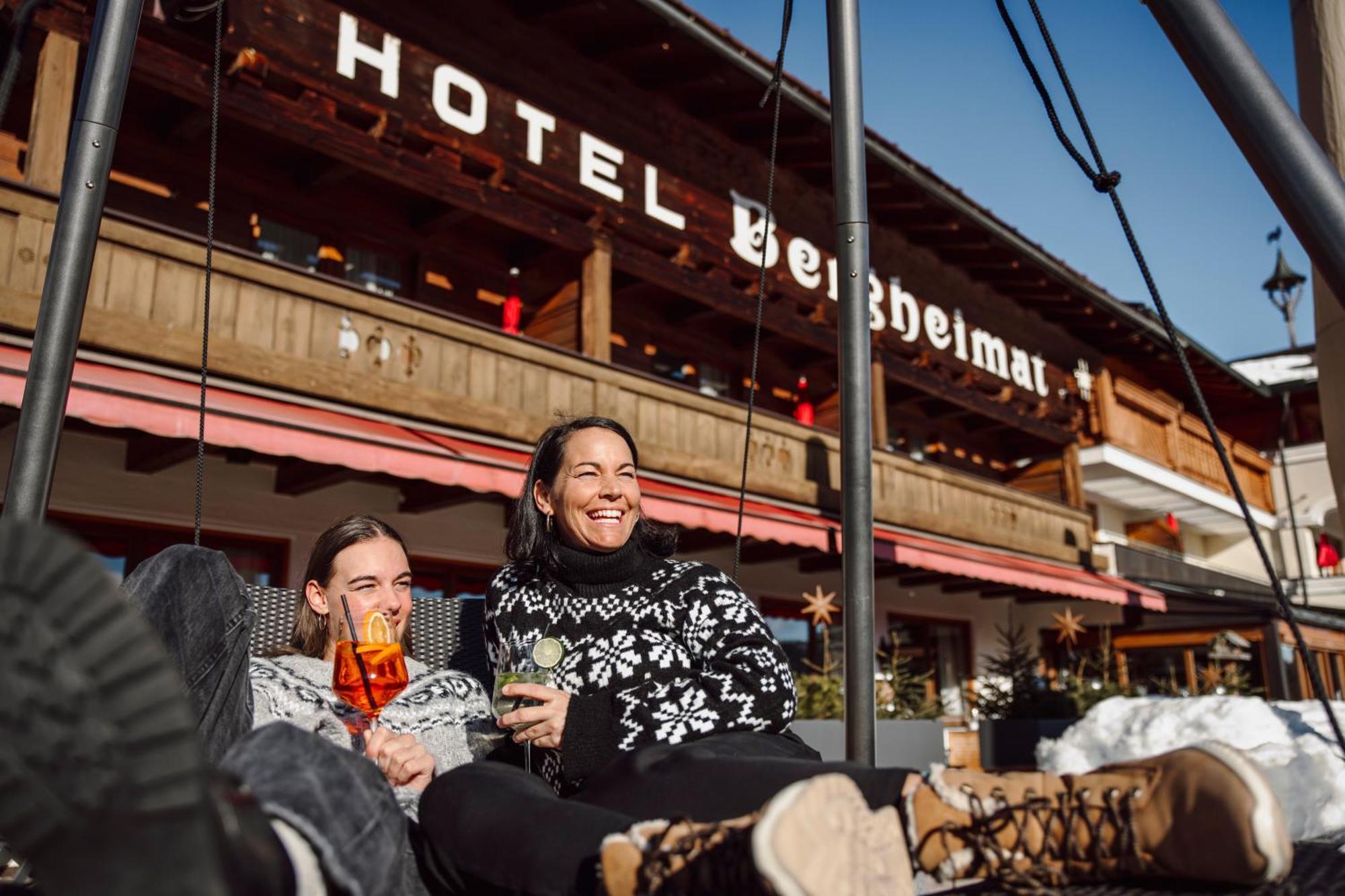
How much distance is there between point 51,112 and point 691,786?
737 centimetres

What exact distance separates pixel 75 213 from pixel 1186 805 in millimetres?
2652

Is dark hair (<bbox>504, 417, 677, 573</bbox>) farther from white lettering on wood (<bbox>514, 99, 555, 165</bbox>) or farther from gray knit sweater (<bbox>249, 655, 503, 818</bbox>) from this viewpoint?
white lettering on wood (<bbox>514, 99, 555, 165</bbox>)

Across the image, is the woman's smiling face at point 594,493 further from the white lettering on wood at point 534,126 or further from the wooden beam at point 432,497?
the white lettering on wood at point 534,126

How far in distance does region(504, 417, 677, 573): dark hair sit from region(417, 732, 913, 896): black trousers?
2.76 ft

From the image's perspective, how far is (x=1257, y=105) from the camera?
7.12 feet

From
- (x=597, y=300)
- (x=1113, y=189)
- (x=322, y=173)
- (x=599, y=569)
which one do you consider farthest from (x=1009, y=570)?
(x=599, y=569)

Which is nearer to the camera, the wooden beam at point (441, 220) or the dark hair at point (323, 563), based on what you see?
the dark hair at point (323, 563)

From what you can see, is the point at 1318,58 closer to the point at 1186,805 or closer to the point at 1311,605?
the point at 1186,805

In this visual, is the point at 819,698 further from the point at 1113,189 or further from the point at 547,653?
the point at 547,653

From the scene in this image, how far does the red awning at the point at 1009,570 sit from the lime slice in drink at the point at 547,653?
7142 mm

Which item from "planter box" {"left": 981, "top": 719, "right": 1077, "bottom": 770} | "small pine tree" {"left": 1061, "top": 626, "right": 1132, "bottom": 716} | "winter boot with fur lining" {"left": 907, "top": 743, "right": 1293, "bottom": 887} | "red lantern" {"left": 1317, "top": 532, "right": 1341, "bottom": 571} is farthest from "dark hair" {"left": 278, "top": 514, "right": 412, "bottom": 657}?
"red lantern" {"left": 1317, "top": 532, "right": 1341, "bottom": 571}

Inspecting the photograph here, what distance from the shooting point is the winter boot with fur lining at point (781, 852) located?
4.09 feet

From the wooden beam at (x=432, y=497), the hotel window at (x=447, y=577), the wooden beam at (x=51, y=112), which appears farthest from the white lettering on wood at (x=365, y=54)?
the hotel window at (x=447, y=577)

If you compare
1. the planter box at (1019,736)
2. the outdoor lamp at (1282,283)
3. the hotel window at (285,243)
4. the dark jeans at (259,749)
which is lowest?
the planter box at (1019,736)
